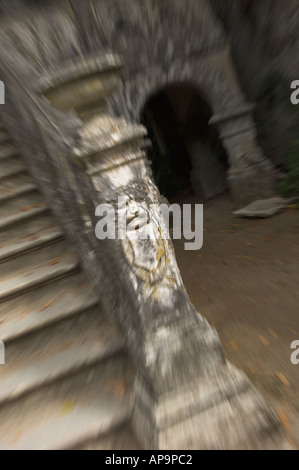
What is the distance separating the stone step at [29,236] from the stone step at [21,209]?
2.4 inches

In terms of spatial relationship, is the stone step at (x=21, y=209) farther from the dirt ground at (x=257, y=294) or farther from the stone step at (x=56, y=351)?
the dirt ground at (x=257, y=294)

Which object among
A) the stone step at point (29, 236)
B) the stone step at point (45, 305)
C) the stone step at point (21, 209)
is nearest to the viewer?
the stone step at point (45, 305)

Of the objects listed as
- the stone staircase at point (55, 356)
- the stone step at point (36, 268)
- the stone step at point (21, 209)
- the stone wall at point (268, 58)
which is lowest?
the stone staircase at point (55, 356)

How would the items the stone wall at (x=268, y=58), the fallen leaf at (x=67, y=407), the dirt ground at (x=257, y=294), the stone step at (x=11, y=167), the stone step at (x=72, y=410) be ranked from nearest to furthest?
1. the stone step at (x=72, y=410)
2. the fallen leaf at (x=67, y=407)
3. the dirt ground at (x=257, y=294)
4. the stone step at (x=11, y=167)
5. the stone wall at (x=268, y=58)

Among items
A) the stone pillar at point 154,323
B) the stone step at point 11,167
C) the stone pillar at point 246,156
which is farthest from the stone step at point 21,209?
the stone pillar at point 246,156

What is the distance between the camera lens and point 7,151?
3.38 meters

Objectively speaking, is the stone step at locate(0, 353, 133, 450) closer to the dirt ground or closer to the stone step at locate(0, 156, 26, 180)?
the dirt ground

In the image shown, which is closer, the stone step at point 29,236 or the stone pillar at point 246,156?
the stone step at point 29,236

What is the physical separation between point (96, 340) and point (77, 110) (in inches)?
51.4

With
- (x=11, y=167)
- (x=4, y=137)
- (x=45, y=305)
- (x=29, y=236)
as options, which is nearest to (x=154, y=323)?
(x=45, y=305)

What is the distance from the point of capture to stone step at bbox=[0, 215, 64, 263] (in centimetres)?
238

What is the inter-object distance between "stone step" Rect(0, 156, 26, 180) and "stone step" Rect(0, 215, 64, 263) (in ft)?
2.39

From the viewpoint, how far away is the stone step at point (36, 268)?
2119 millimetres

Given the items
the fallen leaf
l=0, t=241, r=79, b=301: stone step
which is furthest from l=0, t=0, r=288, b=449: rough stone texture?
l=0, t=241, r=79, b=301: stone step
